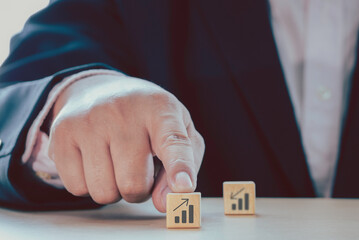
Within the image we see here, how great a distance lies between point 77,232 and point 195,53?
110 centimetres

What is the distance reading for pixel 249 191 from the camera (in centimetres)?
83

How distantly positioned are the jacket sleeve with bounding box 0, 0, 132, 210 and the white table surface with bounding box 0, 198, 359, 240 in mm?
50

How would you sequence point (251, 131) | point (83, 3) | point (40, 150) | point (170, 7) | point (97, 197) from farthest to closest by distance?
point (170, 7)
point (251, 131)
point (83, 3)
point (40, 150)
point (97, 197)

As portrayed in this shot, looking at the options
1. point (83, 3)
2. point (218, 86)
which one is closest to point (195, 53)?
point (218, 86)

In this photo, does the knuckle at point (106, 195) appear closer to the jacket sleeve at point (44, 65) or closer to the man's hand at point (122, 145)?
the man's hand at point (122, 145)

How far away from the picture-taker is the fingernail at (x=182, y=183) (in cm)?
69

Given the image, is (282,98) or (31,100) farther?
(282,98)

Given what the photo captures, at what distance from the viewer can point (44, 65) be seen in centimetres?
113

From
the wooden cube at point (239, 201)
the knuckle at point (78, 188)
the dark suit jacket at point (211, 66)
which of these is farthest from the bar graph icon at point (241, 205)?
the dark suit jacket at point (211, 66)

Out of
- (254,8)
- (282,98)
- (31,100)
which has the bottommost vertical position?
(282,98)

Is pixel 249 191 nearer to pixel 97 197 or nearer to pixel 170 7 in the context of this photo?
pixel 97 197

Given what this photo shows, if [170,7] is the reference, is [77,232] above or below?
below

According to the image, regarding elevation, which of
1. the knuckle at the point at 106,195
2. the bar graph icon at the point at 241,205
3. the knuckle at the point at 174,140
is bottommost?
the bar graph icon at the point at 241,205

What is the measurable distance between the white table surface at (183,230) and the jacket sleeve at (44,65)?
0.05m
